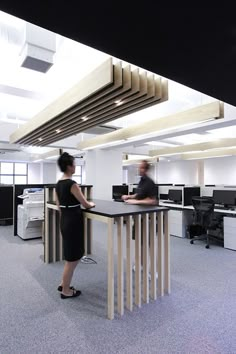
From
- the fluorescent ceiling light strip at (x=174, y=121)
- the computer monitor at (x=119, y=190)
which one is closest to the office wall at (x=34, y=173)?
the computer monitor at (x=119, y=190)

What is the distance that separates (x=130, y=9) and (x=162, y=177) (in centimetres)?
1306

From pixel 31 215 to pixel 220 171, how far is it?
9127 mm

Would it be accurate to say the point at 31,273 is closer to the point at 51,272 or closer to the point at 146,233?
the point at 51,272

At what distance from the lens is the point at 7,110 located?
586 centimetres

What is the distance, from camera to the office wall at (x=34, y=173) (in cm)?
1490

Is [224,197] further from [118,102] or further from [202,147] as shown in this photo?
[118,102]

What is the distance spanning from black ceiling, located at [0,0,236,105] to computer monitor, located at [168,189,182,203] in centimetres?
488

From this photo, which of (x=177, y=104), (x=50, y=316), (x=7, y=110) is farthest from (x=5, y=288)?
(x=177, y=104)

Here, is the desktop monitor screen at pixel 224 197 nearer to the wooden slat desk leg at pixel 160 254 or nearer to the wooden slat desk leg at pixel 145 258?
the wooden slat desk leg at pixel 160 254

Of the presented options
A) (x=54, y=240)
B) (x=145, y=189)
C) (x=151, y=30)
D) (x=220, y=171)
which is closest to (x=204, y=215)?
(x=145, y=189)

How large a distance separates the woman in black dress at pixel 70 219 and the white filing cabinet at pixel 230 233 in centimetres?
334

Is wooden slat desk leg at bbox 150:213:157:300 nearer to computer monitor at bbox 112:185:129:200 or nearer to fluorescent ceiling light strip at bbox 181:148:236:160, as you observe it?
computer monitor at bbox 112:185:129:200

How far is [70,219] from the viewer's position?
9.11 ft

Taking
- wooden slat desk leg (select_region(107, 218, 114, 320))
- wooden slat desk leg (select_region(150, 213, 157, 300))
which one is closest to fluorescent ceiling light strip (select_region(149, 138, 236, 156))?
wooden slat desk leg (select_region(150, 213, 157, 300))
